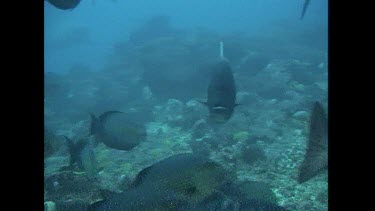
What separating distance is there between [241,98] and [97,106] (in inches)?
306

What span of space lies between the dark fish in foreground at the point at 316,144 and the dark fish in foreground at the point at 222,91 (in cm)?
140

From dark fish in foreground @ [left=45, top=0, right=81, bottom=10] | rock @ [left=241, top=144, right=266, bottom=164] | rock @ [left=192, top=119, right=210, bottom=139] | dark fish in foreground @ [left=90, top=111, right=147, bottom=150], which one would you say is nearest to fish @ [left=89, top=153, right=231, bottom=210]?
dark fish in foreground @ [left=90, top=111, right=147, bottom=150]

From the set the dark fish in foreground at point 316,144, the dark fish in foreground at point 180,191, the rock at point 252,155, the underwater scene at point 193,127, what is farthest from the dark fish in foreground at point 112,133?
the dark fish in foreground at point 316,144

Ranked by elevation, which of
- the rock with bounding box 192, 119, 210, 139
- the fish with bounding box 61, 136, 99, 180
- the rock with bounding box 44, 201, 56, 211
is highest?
the rock with bounding box 44, 201, 56, 211

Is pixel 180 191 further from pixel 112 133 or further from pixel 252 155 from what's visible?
pixel 252 155

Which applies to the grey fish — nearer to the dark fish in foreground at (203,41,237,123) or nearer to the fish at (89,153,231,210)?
the dark fish in foreground at (203,41,237,123)

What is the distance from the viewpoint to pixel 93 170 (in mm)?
7574

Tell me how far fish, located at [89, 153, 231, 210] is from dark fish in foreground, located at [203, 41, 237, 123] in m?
0.76

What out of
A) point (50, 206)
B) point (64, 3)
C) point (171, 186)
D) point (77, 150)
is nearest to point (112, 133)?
point (77, 150)

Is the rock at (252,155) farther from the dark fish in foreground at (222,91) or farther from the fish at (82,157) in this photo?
the dark fish in foreground at (222,91)

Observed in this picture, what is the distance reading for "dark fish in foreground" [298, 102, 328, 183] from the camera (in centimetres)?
327

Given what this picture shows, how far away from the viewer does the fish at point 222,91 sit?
4.53 metres

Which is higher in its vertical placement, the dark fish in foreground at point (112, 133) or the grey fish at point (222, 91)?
the grey fish at point (222, 91)
